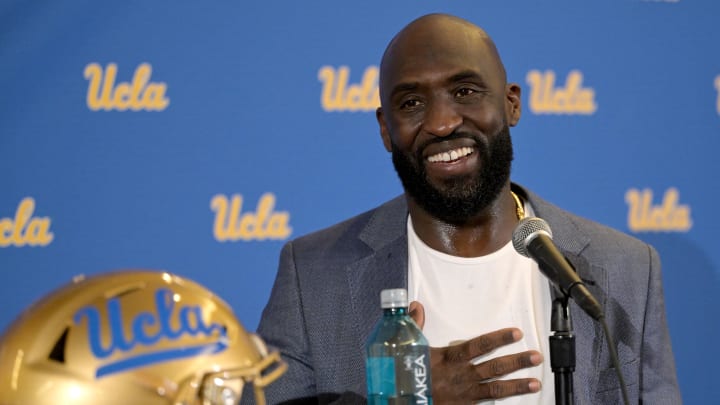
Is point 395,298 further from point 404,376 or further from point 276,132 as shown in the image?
point 276,132

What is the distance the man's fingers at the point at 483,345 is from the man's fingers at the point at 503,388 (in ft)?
0.20

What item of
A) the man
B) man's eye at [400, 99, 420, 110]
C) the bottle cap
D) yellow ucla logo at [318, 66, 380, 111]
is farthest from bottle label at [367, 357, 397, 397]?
yellow ucla logo at [318, 66, 380, 111]

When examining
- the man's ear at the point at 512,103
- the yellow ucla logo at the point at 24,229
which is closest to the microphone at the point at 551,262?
the man's ear at the point at 512,103

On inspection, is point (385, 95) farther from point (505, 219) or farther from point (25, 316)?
point (25, 316)

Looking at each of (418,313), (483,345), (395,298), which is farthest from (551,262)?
(418,313)

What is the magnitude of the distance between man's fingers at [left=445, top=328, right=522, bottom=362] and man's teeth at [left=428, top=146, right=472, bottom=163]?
555mm

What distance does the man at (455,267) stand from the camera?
2256 millimetres

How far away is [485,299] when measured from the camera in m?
2.31

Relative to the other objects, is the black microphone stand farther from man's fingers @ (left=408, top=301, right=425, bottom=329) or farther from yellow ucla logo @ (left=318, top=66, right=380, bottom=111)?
yellow ucla logo @ (left=318, top=66, right=380, bottom=111)

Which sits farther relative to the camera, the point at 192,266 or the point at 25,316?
the point at 192,266

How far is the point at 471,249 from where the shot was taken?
238cm

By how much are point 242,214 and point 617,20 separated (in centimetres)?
134

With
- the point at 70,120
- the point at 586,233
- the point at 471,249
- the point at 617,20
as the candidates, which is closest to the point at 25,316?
the point at 471,249

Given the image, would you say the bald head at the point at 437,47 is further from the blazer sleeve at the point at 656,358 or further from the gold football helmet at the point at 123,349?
the gold football helmet at the point at 123,349
